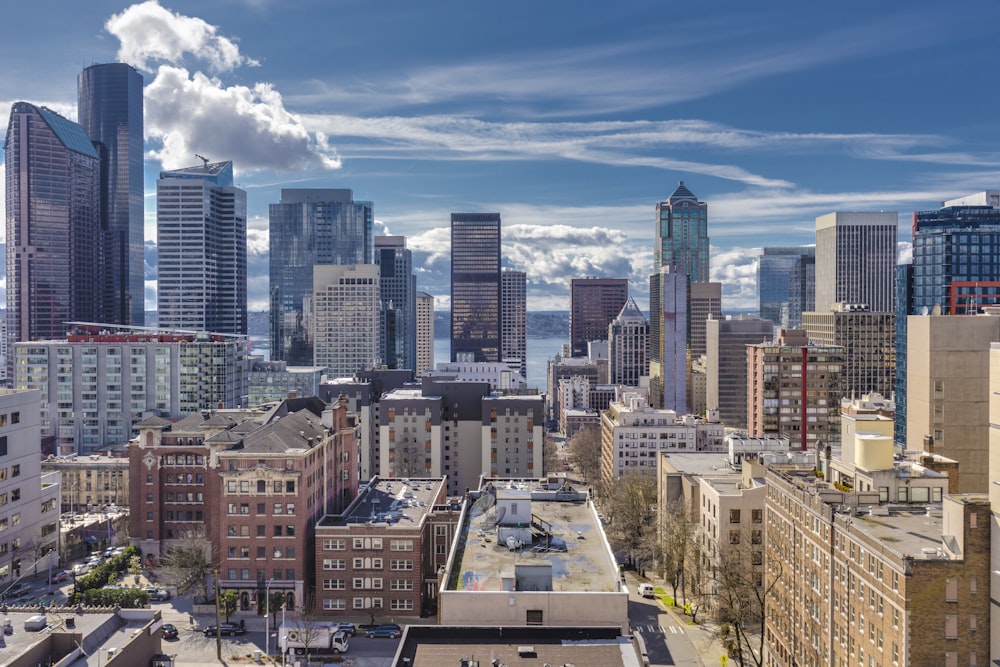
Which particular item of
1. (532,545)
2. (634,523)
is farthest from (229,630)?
(634,523)

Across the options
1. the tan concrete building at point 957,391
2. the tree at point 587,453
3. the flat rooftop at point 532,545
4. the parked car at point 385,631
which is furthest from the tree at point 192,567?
the tree at point 587,453

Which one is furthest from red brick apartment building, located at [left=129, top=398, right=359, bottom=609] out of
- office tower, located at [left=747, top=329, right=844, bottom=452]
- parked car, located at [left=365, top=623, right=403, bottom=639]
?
office tower, located at [left=747, top=329, right=844, bottom=452]

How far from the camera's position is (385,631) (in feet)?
199

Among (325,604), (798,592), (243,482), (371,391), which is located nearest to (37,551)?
(243,482)

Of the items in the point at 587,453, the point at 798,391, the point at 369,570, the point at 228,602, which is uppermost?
the point at 798,391

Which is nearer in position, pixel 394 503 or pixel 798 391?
pixel 394 503

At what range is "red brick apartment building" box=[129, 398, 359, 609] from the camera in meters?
64.8

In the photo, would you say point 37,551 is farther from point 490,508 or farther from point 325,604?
point 490,508

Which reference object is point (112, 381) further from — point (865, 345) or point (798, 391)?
point (865, 345)

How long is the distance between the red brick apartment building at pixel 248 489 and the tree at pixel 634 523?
28.5 m

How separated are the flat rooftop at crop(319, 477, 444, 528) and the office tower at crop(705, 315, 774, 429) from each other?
375 ft

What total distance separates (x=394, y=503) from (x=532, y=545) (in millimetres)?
25096

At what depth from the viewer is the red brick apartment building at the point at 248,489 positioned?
213ft

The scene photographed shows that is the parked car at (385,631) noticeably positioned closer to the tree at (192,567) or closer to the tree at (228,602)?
the tree at (228,602)
